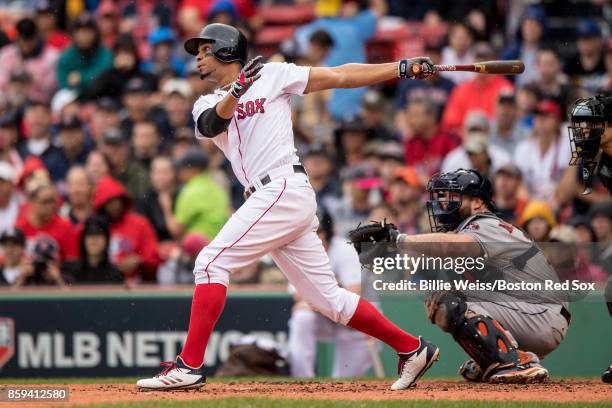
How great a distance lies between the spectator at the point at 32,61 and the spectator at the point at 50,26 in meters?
0.17

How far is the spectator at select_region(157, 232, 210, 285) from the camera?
10.3 meters

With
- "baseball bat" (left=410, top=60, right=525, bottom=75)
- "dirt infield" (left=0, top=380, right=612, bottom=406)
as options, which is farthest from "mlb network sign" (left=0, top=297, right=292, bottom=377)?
"baseball bat" (left=410, top=60, right=525, bottom=75)

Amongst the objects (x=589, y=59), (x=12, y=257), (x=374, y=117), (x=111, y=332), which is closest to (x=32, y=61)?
(x=12, y=257)

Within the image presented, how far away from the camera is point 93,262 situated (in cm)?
1054

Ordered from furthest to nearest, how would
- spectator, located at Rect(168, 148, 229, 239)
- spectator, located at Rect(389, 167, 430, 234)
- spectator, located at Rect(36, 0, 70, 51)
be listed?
spectator, located at Rect(36, 0, 70, 51)
spectator, located at Rect(168, 148, 229, 239)
spectator, located at Rect(389, 167, 430, 234)

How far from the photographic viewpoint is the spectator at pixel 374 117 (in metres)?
12.0

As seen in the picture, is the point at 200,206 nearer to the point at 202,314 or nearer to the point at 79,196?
the point at 79,196

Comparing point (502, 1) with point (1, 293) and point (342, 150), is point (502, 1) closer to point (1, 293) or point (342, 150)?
point (342, 150)

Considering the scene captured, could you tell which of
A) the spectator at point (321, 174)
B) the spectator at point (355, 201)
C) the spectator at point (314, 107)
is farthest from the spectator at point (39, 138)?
the spectator at point (355, 201)

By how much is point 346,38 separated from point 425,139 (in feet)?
6.07

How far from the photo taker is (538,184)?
35.2ft

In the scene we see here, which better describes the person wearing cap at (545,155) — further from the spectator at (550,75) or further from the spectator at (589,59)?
the spectator at (589,59)

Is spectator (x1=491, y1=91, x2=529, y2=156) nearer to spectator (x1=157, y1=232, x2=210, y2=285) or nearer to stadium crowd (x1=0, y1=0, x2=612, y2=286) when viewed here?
stadium crowd (x1=0, y1=0, x2=612, y2=286)

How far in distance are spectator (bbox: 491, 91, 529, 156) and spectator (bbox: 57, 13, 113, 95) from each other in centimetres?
495
